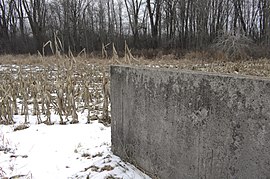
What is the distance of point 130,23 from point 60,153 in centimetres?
2551

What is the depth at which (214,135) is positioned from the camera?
6.06ft

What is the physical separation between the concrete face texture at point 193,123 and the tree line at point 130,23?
2031 centimetres

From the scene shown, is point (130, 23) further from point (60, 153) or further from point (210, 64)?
point (60, 153)

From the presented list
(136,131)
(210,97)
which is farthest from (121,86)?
(210,97)

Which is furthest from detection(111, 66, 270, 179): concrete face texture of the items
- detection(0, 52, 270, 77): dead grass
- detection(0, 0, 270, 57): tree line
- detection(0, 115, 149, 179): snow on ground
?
detection(0, 0, 270, 57): tree line

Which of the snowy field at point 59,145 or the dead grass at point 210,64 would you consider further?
the dead grass at point 210,64

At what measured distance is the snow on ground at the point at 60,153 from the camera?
265 centimetres

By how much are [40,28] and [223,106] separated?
2968 cm

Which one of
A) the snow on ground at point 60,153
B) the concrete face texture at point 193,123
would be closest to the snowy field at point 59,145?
the snow on ground at point 60,153

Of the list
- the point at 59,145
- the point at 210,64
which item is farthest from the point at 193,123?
the point at 210,64

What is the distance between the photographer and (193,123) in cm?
200

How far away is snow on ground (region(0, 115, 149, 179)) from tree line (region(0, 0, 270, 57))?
19614mm

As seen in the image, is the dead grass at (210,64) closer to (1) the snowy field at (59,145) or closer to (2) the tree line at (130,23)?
(1) the snowy field at (59,145)

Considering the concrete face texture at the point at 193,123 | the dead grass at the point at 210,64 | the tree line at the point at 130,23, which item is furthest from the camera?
the tree line at the point at 130,23
